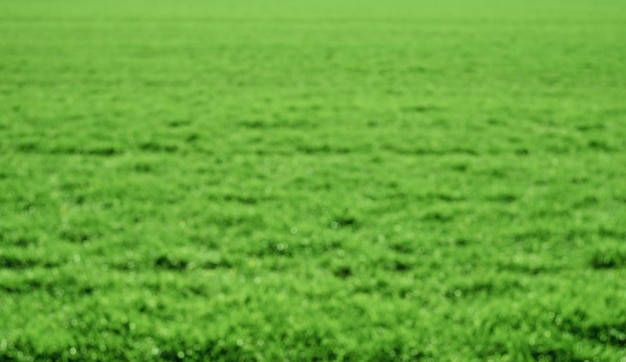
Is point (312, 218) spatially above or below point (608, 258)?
above

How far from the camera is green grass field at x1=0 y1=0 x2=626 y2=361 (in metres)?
3.56

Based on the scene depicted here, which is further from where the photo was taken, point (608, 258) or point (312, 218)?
point (312, 218)

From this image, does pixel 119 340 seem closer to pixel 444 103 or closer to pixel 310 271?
pixel 310 271

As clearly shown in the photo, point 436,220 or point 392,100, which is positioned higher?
point 392,100

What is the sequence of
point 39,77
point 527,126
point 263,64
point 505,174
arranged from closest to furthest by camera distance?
1. point 505,174
2. point 527,126
3. point 39,77
4. point 263,64

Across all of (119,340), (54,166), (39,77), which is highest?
(39,77)

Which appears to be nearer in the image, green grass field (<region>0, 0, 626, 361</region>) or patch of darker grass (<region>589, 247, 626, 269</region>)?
green grass field (<region>0, 0, 626, 361</region>)

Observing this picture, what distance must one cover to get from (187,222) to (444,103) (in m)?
6.51

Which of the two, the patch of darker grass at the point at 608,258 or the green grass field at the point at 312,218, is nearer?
the green grass field at the point at 312,218

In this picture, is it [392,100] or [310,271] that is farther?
[392,100]

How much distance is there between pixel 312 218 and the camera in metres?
5.30

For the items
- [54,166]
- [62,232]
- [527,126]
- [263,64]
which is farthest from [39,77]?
[527,126]

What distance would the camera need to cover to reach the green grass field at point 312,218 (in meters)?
3.56

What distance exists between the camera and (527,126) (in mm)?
8562
